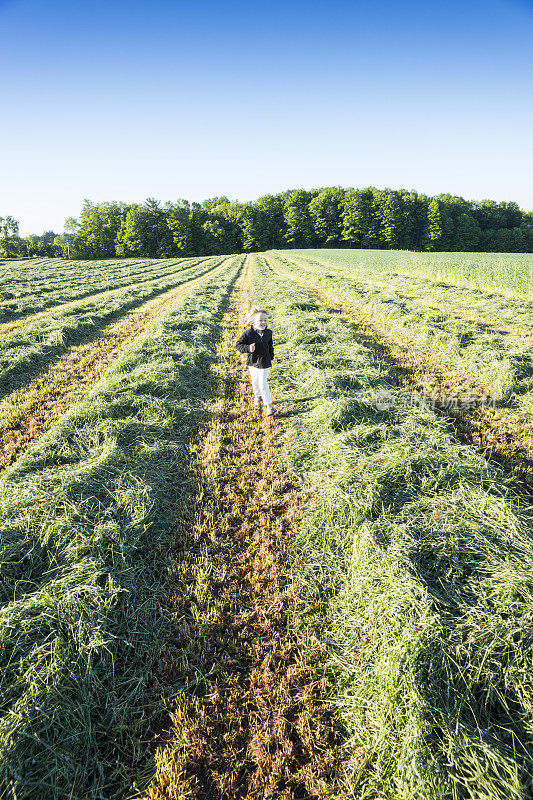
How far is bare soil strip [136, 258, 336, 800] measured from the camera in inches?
80.0

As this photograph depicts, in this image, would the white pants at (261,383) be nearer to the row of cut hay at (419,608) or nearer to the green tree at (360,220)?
the row of cut hay at (419,608)

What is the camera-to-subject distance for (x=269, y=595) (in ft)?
10.1

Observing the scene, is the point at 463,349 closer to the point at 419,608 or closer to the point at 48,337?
the point at 419,608

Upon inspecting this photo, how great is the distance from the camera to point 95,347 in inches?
398

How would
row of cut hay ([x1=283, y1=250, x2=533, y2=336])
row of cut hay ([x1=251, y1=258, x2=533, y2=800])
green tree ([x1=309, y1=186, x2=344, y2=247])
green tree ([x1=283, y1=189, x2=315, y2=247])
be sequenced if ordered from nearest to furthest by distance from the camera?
row of cut hay ([x1=251, y1=258, x2=533, y2=800])
row of cut hay ([x1=283, y1=250, x2=533, y2=336])
green tree ([x1=283, y1=189, x2=315, y2=247])
green tree ([x1=309, y1=186, x2=344, y2=247])

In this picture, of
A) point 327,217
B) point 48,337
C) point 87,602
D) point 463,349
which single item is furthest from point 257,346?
point 327,217

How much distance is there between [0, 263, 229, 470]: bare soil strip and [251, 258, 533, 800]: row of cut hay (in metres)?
4.49

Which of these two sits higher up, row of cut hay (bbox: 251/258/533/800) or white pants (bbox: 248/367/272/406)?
white pants (bbox: 248/367/272/406)

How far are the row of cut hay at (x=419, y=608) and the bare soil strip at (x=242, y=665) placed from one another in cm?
23

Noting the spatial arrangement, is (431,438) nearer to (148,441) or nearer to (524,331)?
(148,441)

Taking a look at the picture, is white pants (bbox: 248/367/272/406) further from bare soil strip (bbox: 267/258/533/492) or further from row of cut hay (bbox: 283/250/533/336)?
row of cut hay (bbox: 283/250/533/336)

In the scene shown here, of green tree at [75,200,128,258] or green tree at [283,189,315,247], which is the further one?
green tree at [283,189,315,247]

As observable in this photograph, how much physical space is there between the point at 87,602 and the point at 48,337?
9.95 meters

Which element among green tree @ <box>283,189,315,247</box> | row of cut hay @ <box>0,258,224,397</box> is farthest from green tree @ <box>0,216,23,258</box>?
row of cut hay @ <box>0,258,224,397</box>
